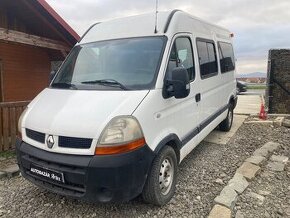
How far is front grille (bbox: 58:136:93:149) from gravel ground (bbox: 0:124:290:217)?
40.5 inches

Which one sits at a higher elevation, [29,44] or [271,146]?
[29,44]

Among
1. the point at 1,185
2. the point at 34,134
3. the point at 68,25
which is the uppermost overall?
the point at 68,25

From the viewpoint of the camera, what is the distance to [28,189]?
441 cm

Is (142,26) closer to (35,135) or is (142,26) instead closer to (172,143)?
(172,143)

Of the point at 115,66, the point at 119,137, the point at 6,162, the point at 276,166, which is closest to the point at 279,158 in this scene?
the point at 276,166

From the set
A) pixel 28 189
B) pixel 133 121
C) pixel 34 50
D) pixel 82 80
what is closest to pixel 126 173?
pixel 133 121

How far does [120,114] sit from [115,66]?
1.09 metres

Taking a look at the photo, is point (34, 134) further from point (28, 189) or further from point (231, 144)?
point (231, 144)

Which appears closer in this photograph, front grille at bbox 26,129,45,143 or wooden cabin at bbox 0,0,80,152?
→ front grille at bbox 26,129,45,143

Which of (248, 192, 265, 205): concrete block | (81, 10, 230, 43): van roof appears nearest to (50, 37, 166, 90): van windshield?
(81, 10, 230, 43): van roof

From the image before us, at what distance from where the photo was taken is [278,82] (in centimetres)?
1118

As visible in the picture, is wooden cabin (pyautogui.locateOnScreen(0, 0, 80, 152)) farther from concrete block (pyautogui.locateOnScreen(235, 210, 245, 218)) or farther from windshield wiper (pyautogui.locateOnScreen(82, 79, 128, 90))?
concrete block (pyautogui.locateOnScreen(235, 210, 245, 218))

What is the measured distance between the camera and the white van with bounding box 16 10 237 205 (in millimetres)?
3104

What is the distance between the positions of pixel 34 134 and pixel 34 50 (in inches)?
266
